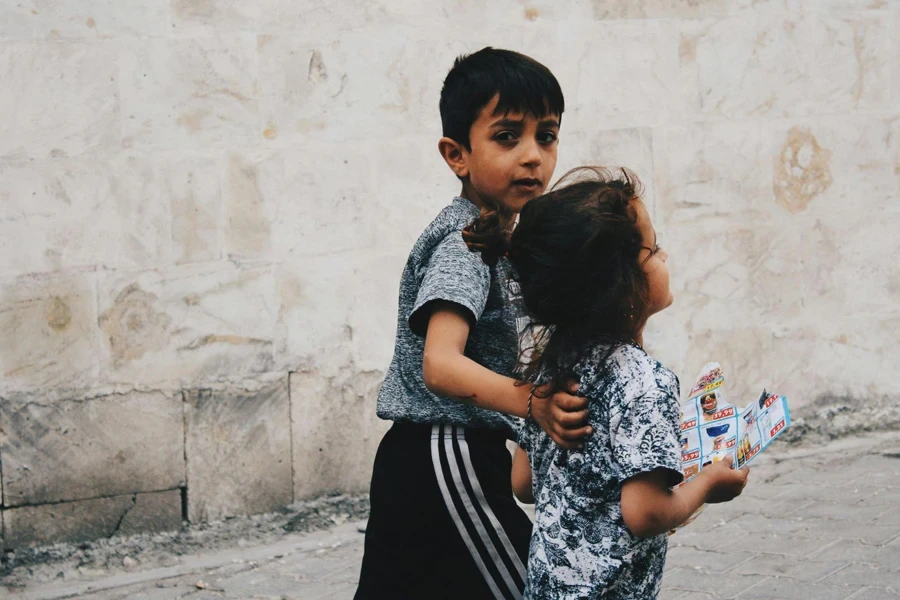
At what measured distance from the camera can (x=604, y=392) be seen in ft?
5.85

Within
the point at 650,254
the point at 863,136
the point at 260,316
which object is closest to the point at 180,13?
the point at 260,316

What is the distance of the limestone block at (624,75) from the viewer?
463 cm

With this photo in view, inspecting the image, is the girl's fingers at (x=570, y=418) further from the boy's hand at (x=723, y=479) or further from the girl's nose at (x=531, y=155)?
the girl's nose at (x=531, y=155)

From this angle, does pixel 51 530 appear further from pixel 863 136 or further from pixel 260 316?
pixel 863 136

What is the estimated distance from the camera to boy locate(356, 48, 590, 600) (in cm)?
204

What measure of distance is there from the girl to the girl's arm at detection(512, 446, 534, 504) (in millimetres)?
171

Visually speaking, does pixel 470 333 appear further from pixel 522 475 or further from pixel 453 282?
pixel 522 475

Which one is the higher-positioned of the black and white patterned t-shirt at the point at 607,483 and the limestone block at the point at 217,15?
the limestone block at the point at 217,15

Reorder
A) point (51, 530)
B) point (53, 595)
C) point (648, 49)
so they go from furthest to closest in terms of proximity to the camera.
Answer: point (648, 49), point (51, 530), point (53, 595)

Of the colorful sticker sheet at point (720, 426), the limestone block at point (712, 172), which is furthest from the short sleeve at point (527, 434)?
the limestone block at point (712, 172)

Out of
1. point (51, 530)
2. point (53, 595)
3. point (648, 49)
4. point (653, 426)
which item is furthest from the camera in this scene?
point (648, 49)

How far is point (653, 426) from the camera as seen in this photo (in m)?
1.72

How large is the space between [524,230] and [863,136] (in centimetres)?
375

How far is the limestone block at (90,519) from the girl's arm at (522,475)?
2344mm
